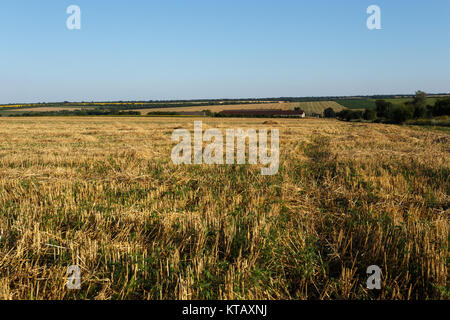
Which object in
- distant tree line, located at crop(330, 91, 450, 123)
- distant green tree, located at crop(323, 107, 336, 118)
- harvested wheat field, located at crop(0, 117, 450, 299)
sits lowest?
harvested wheat field, located at crop(0, 117, 450, 299)

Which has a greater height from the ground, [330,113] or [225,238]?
[330,113]

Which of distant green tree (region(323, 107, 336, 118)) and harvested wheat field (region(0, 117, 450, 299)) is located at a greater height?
distant green tree (region(323, 107, 336, 118))

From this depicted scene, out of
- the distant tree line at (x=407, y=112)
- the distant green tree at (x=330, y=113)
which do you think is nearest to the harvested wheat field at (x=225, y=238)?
the distant tree line at (x=407, y=112)

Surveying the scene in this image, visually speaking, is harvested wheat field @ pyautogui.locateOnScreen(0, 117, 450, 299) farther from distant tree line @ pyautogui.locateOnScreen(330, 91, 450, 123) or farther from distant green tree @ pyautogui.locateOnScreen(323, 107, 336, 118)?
distant green tree @ pyautogui.locateOnScreen(323, 107, 336, 118)

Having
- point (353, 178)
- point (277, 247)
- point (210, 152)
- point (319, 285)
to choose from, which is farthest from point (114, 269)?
point (210, 152)

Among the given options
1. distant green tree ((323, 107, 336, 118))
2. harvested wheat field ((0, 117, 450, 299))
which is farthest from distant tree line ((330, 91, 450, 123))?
harvested wheat field ((0, 117, 450, 299))

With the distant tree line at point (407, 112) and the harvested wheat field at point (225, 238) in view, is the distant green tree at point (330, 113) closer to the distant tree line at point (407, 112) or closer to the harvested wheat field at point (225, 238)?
the distant tree line at point (407, 112)

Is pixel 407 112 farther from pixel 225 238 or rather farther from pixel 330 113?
pixel 225 238

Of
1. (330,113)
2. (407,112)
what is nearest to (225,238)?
(407,112)

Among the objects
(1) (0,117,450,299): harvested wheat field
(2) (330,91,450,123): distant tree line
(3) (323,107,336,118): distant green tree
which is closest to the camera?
(1) (0,117,450,299): harvested wheat field

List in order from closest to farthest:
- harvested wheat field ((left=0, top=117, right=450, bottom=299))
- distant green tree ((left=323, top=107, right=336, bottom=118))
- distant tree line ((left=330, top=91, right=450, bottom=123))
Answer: harvested wheat field ((left=0, top=117, right=450, bottom=299)) → distant tree line ((left=330, top=91, right=450, bottom=123)) → distant green tree ((left=323, top=107, right=336, bottom=118))

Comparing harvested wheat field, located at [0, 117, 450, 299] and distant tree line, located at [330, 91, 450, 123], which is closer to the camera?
harvested wheat field, located at [0, 117, 450, 299]

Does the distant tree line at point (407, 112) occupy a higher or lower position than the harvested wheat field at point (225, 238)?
higher
